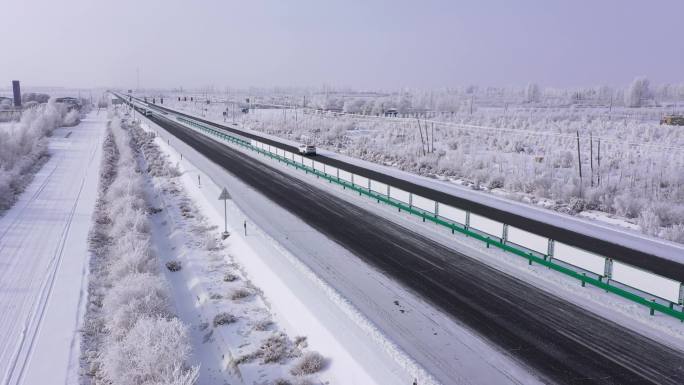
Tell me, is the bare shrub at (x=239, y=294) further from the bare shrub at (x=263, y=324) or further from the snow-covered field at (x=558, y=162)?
the snow-covered field at (x=558, y=162)

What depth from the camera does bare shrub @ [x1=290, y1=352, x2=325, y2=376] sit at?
10.6m

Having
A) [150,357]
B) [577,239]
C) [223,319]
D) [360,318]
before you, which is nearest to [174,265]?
[223,319]

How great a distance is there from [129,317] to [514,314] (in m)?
10.2

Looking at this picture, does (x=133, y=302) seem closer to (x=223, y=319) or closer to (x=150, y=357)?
(x=223, y=319)

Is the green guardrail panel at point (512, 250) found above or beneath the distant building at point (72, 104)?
beneath

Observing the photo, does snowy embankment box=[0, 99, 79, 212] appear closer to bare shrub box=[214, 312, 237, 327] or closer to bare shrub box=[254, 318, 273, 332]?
bare shrub box=[214, 312, 237, 327]

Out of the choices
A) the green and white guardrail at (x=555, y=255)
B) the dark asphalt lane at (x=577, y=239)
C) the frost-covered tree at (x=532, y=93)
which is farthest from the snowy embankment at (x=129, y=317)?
the frost-covered tree at (x=532, y=93)

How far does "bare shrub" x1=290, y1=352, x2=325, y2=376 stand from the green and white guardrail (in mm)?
8377

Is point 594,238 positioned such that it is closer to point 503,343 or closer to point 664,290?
point 664,290

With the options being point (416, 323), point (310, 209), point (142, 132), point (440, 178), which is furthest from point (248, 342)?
point (142, 132)

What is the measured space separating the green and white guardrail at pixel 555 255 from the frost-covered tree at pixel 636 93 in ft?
382

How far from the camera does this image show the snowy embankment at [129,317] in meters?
10.6

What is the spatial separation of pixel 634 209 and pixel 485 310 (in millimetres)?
14777

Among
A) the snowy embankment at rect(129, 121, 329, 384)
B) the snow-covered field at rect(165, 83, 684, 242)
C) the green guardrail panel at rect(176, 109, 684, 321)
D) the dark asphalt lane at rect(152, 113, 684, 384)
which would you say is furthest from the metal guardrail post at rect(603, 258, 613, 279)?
the snowy embankment at rect(129, 121, 329, 384)
